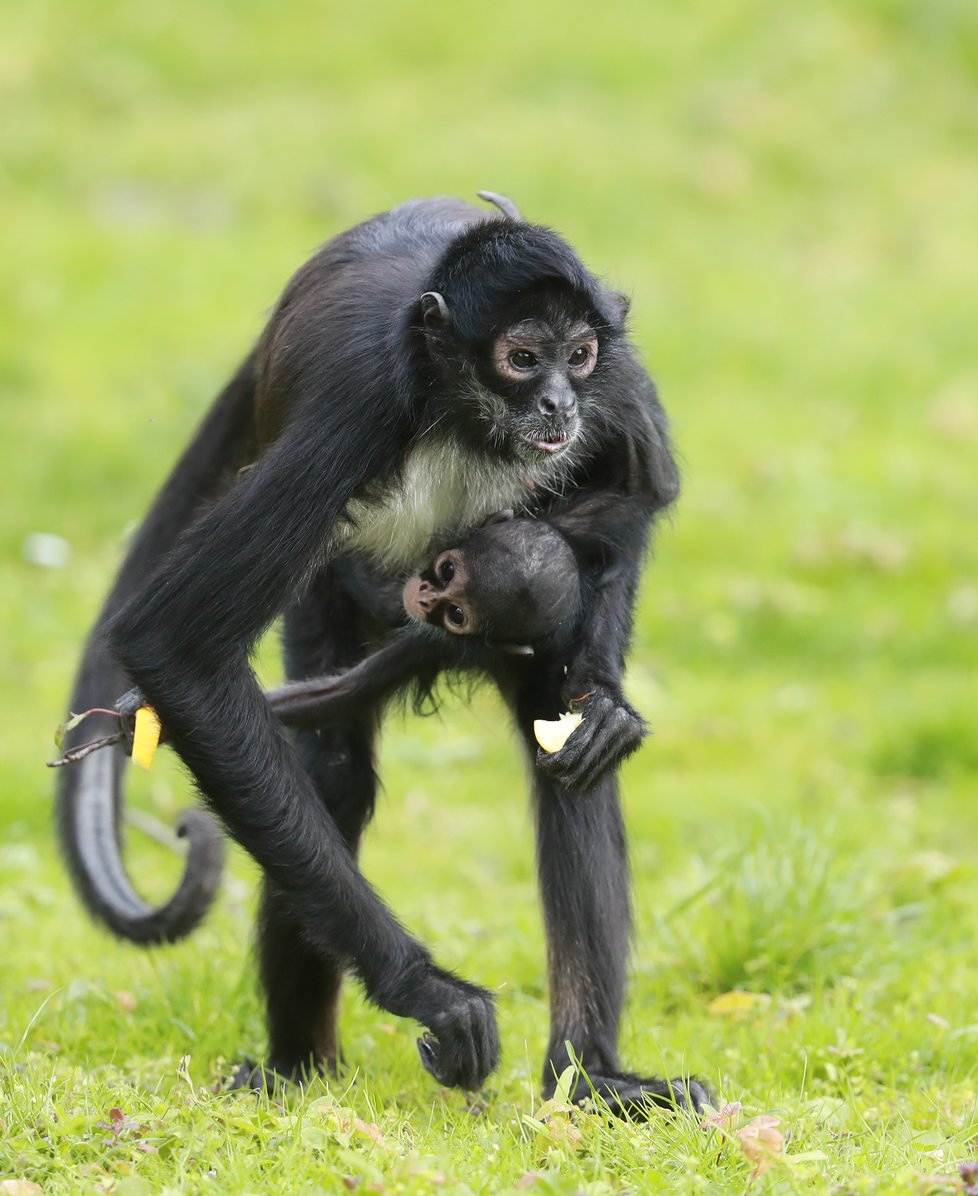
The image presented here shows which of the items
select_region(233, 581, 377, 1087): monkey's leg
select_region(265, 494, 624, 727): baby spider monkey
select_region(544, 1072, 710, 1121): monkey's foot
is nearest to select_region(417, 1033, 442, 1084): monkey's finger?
select_region(544, 1072, 710, 1121): monkey's foot

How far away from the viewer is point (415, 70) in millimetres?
22094

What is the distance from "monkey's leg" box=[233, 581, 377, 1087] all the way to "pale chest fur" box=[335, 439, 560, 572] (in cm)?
29

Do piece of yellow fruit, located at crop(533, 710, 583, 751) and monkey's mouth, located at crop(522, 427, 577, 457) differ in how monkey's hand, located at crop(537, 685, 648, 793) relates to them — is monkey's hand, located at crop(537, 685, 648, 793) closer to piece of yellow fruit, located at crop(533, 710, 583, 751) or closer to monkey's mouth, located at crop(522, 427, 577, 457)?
piece of yellow fruit, located at crop(533, 710, 583, 751)

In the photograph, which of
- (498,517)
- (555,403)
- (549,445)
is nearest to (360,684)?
(498,517)

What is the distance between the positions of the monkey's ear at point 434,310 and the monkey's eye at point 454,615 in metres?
0.91

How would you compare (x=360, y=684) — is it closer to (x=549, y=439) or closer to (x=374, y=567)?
(x=374, y=567)

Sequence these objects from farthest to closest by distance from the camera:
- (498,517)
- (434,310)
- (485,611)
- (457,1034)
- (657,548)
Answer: (657,548) → (498,517) → (485,611) → (434,310) → (457,1034)

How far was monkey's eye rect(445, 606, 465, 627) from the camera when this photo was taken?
217 inches

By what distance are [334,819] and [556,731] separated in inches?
39.6

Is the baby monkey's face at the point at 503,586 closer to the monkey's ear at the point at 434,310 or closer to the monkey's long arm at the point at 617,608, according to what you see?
the monkey's long arm at the point at 617,608

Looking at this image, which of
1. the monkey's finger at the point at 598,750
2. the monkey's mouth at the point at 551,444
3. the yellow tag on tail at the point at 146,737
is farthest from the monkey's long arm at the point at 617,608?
the yellow tag on tail at the point at 146,737

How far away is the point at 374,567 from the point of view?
5918 millimetres

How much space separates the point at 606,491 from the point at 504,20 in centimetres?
1863

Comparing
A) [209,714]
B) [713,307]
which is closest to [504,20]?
[713,307]
